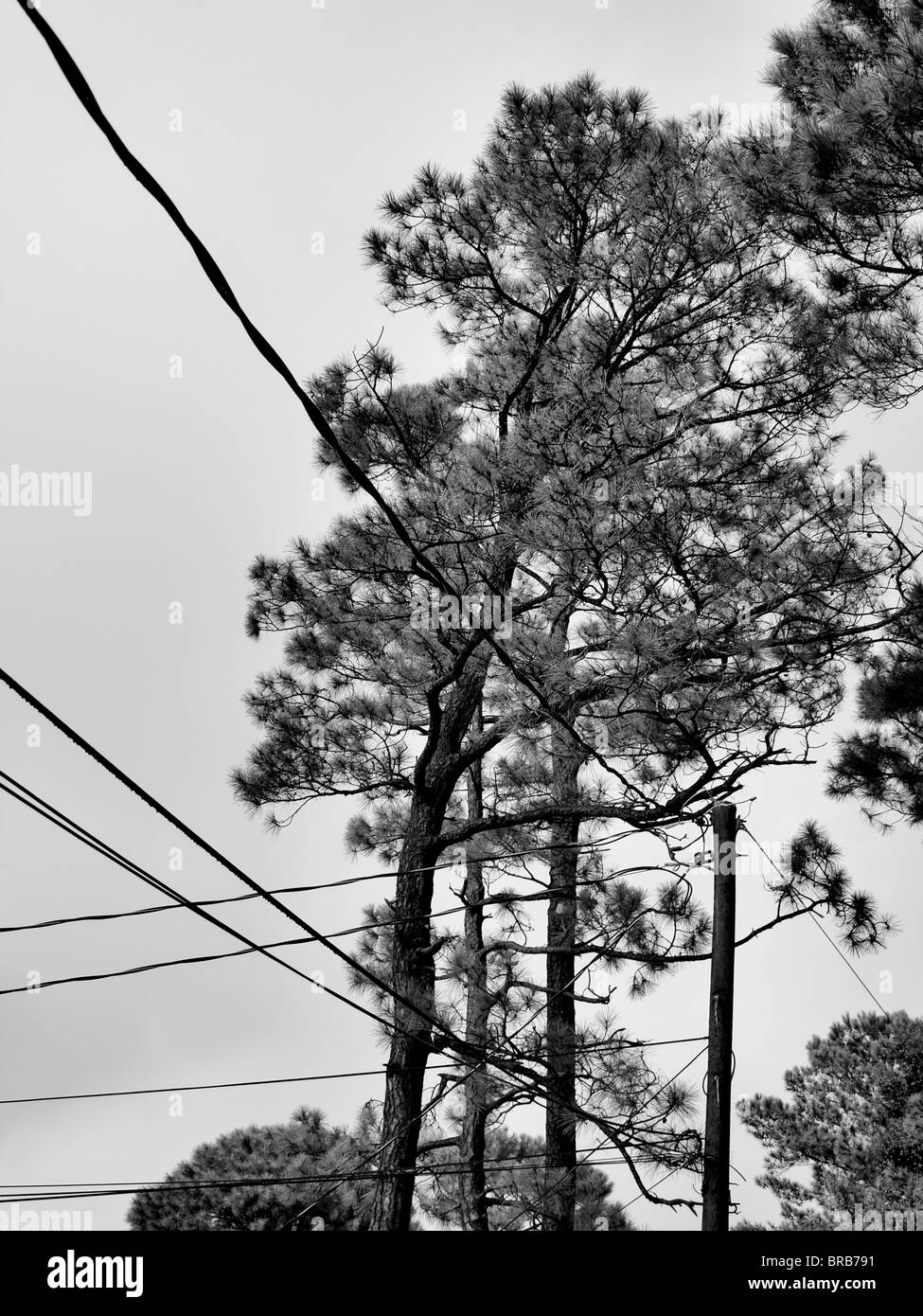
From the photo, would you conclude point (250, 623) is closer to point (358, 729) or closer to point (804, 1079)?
point (358, 729)

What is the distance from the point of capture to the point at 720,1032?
5539 millimetres

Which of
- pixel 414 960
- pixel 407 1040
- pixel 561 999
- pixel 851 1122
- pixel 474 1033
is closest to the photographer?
pixel 407 1040

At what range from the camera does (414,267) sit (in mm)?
8977

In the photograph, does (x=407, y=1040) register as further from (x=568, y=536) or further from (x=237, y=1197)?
(x=237, y=1197)

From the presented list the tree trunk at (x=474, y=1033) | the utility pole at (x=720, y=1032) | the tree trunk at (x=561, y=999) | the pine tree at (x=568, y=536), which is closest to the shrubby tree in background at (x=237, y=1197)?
the tree trunk at (x=474, y=1033)

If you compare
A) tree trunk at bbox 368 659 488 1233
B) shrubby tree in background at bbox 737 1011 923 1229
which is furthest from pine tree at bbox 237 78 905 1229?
shrubby tree in background at bbox 737 1011 923 1229

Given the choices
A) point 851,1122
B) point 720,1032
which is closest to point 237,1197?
point 851,1122

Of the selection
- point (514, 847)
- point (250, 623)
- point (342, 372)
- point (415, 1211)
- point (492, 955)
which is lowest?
point (415, 1211)

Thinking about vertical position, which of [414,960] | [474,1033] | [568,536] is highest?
[568,536]

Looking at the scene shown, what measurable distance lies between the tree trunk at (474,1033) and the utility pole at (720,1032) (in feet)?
4.55

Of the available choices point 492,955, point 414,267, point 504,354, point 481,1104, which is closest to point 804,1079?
point 492,955

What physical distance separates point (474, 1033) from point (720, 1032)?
2862 millimetres

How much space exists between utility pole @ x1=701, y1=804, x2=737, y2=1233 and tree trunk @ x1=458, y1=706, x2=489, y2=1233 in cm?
139
